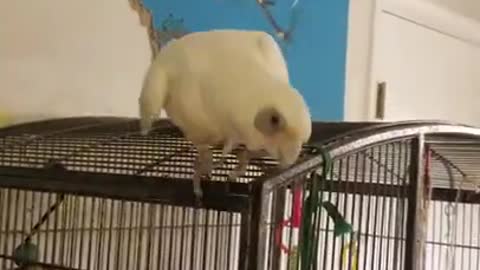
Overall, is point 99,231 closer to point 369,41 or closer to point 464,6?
point 369,41

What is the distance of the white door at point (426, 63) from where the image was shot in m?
2.23

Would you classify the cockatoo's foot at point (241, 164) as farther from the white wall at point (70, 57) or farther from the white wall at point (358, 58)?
the white wall at point (358, 58)

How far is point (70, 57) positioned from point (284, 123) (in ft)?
2.35

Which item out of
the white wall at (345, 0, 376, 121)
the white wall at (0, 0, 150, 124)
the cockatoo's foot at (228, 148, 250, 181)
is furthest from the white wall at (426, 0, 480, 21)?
the cockatoo's foot at (228, 148, 250, 181)

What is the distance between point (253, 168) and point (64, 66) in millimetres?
488

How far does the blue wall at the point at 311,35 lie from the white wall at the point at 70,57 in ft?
0.65

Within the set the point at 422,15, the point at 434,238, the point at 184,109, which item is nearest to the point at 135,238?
Result: the point at 184,109

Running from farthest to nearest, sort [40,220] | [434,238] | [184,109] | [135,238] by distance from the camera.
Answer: [434,238] → [135,238] → [40,220] → [184,109]

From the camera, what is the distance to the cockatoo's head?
778 mm

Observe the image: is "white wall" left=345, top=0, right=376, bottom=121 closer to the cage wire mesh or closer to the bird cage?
the bird cage

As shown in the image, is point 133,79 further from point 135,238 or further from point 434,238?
point 434,238

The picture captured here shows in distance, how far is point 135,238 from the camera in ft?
4.71

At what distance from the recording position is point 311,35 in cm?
195

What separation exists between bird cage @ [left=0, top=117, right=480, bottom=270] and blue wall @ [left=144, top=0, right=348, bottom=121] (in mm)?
395
